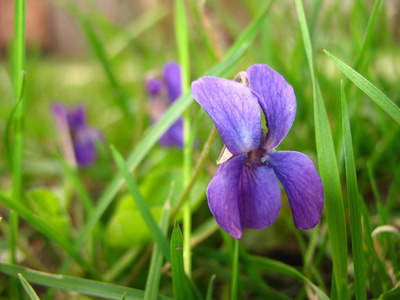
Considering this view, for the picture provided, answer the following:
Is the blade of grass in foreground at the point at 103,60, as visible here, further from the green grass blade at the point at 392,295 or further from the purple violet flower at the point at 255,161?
the green grass blade at the point at 392,295

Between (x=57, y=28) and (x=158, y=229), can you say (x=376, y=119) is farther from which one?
(x=57, y=28)

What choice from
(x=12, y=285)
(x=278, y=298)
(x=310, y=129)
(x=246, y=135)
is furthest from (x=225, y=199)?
(x=310, y=129)

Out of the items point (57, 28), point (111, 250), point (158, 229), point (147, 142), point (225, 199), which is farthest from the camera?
point (57, 28)

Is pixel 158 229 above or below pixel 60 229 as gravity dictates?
above

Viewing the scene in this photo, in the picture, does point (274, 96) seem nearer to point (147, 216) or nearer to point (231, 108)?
point (231, 108)

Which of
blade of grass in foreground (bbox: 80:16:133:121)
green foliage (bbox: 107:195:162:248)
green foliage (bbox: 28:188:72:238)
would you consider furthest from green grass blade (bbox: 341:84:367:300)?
blade of grass in foreground (bbox: 80:16:133:121)

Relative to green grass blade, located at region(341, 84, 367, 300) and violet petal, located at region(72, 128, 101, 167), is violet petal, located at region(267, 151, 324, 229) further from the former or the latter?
violet petal, located at region(72, 128, 101, 167)

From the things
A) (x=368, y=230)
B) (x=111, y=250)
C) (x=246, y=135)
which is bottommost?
(x=111, y=250)
